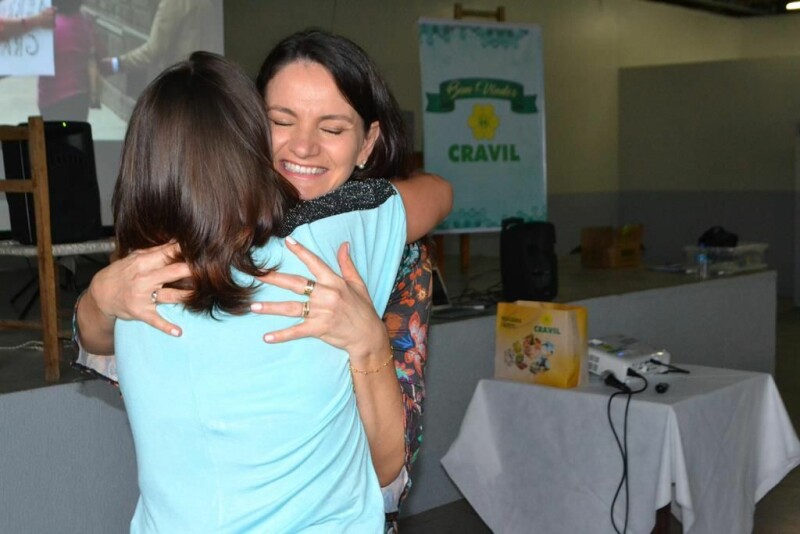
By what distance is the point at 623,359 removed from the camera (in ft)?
9.29

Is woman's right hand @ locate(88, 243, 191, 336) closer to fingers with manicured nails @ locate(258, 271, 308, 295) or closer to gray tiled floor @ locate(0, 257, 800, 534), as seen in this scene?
fingers with manicured nails @ locate(258, 271, 308, 295)

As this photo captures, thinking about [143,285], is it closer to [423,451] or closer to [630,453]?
[630,453]

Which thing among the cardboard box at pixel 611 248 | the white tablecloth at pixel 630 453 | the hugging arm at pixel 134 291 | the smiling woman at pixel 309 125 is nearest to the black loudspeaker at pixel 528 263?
the white tablecloth at pixel 630 453

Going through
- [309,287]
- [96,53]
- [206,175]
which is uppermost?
[96,53]

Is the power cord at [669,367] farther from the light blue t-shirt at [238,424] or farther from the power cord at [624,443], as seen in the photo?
the light blue t-shirt at [238,424]

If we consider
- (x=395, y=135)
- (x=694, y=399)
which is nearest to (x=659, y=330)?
(x=694, y=399)

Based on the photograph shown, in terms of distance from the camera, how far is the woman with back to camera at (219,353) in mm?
903

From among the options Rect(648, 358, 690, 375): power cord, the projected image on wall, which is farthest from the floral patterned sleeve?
the projected image on wall

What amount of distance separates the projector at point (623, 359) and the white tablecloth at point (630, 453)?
44mm

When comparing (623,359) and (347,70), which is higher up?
(347,70)

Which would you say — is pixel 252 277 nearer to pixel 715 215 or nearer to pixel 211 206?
pixel 211 206

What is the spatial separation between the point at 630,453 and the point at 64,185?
6.75ft

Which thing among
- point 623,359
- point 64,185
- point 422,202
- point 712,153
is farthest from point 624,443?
point 712,153

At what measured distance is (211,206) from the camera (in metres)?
0.90
